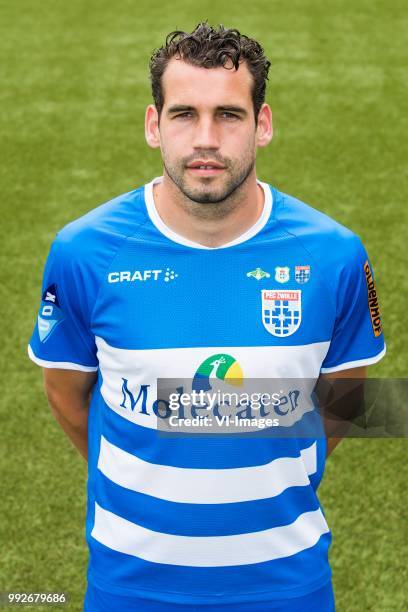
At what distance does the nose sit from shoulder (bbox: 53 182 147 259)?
287mm

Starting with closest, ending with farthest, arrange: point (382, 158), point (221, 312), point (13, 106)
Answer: point (221, 312) < point (382, 158) < point (13, 106)

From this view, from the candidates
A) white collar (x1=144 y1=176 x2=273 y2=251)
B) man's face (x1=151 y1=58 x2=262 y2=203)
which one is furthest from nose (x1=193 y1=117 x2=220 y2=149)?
white collar (x1=144 y1=176 x2=273 y2=251)

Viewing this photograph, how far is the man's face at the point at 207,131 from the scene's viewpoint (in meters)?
2.20

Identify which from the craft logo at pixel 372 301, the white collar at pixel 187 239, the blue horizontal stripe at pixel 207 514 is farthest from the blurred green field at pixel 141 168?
the white collar at pixel 187 239

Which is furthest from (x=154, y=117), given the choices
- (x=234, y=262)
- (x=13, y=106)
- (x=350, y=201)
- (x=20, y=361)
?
(x=13, y=106)

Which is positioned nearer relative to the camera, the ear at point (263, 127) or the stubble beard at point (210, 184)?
the stubble beard at point (210, 184)

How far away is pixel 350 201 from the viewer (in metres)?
6.86

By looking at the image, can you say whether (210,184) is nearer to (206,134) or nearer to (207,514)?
(206,134)

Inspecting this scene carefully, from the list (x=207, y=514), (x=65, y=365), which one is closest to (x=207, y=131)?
(x=65, y=365)

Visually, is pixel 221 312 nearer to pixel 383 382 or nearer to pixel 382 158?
pixel 383 382

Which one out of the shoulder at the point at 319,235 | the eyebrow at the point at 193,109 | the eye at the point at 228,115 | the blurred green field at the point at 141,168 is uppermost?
the eyebrow at the point at 193,109

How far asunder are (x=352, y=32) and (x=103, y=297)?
8.99 metres

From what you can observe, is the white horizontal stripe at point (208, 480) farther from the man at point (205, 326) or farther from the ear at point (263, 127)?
the ear at point (263, 127)

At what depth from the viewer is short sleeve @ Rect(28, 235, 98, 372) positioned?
235cm
